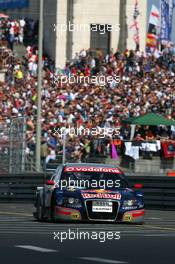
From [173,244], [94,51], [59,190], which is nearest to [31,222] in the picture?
[59,190]

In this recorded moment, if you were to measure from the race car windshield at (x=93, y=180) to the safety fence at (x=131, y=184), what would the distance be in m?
8.39

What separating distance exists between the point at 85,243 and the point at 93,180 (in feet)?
24.3

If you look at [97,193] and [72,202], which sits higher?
[97,193]

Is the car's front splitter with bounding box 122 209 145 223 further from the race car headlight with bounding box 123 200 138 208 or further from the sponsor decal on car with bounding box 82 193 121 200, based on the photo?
the sponsor decal on car with bounding box 82 193 121 200

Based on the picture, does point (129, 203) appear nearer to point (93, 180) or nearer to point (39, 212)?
point (93, 180)

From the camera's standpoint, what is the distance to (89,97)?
158 ft

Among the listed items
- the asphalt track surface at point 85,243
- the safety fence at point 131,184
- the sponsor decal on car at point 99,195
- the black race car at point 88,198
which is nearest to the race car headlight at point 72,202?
the black race car at point 88,198

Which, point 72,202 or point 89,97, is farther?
point 89,97

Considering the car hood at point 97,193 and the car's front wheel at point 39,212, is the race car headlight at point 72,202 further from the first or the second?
the car's front wheel at point 39,212

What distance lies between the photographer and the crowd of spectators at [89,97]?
145ft

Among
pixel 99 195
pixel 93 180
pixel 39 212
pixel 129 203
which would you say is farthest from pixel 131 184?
pixel 99 195

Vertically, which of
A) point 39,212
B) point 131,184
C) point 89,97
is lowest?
point 131,184

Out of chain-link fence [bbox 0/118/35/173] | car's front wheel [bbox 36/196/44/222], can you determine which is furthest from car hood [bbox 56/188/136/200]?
chain-link fence [bbox 0/118/35/173]

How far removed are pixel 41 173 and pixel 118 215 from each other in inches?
518
